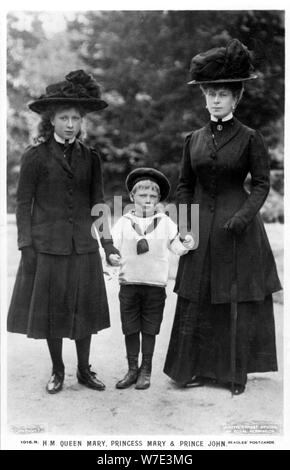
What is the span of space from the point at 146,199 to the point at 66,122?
699mm

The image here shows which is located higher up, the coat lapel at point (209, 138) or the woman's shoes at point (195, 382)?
the coat lapel at point (209, 138)

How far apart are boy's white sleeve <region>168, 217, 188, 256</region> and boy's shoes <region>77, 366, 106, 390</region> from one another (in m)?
0.99

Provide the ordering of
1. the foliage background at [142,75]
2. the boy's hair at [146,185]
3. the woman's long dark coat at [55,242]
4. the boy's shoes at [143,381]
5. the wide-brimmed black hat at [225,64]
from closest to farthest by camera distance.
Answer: the wide-brimmed black hat at [225,64], the woman's long dark coat at [55,242], the boy's hair at [146,185], the boy's shoes at [143,381], the foliage background at [142,75]

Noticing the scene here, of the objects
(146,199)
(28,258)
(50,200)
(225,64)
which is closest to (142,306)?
(146,199)

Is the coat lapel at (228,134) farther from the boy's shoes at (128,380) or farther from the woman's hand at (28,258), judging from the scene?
the boy's shoes at (128,380)

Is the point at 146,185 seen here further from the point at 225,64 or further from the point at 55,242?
the point at 225,64

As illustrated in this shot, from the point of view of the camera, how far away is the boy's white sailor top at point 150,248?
3.70 metres

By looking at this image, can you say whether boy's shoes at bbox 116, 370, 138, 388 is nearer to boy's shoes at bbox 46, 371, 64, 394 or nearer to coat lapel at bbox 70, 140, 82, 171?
boy's shoes at bbox 46, 371, 64, 394

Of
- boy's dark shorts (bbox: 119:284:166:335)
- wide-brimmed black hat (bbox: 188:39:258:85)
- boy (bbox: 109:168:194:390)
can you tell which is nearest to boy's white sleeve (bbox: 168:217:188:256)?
boy (bbox: 109:168:194:390)

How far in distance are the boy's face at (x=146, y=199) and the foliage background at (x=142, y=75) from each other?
1746mm

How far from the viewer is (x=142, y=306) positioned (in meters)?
3.80

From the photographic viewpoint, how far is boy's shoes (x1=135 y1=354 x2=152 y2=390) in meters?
3.79

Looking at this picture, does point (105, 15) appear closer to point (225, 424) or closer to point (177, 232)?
point (177, 232)

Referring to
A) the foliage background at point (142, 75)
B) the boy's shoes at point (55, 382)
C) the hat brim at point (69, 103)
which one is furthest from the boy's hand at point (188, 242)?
the foliage background at point (142, 75)
